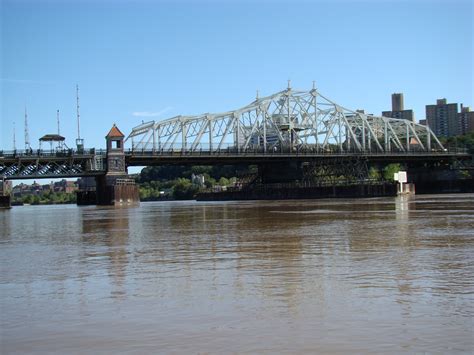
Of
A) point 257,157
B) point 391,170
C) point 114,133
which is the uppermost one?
point 114,133

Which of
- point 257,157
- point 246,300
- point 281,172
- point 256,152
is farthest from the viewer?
point 281,172

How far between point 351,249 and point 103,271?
7567 mm

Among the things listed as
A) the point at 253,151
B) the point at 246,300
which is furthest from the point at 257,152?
the point at 246,300

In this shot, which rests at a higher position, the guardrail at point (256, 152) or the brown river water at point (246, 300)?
the guardrail at point (256, 152)

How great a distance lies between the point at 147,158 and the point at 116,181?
9969 mm

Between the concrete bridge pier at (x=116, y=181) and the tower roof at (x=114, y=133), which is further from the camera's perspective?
the tower roof at (x=114, y=133)

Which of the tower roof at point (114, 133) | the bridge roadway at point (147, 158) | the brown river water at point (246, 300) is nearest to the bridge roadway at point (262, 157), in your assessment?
the bridge roadway at point (147, 158)

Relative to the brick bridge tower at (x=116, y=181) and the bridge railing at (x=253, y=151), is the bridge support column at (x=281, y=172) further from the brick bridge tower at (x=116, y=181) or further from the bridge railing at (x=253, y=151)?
the brick bridge tower at (x=116, y=181)

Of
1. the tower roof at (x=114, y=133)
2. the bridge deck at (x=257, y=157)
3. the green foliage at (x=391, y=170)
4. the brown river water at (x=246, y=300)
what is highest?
the tower roof at (x=114, y=133)

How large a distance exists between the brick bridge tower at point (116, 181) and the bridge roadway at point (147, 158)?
1859mm

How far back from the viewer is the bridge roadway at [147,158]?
4761 inches

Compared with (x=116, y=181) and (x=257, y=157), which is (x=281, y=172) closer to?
(x=257, y=157)

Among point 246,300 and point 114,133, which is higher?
point 114,133

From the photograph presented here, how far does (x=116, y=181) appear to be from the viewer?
12344cm
